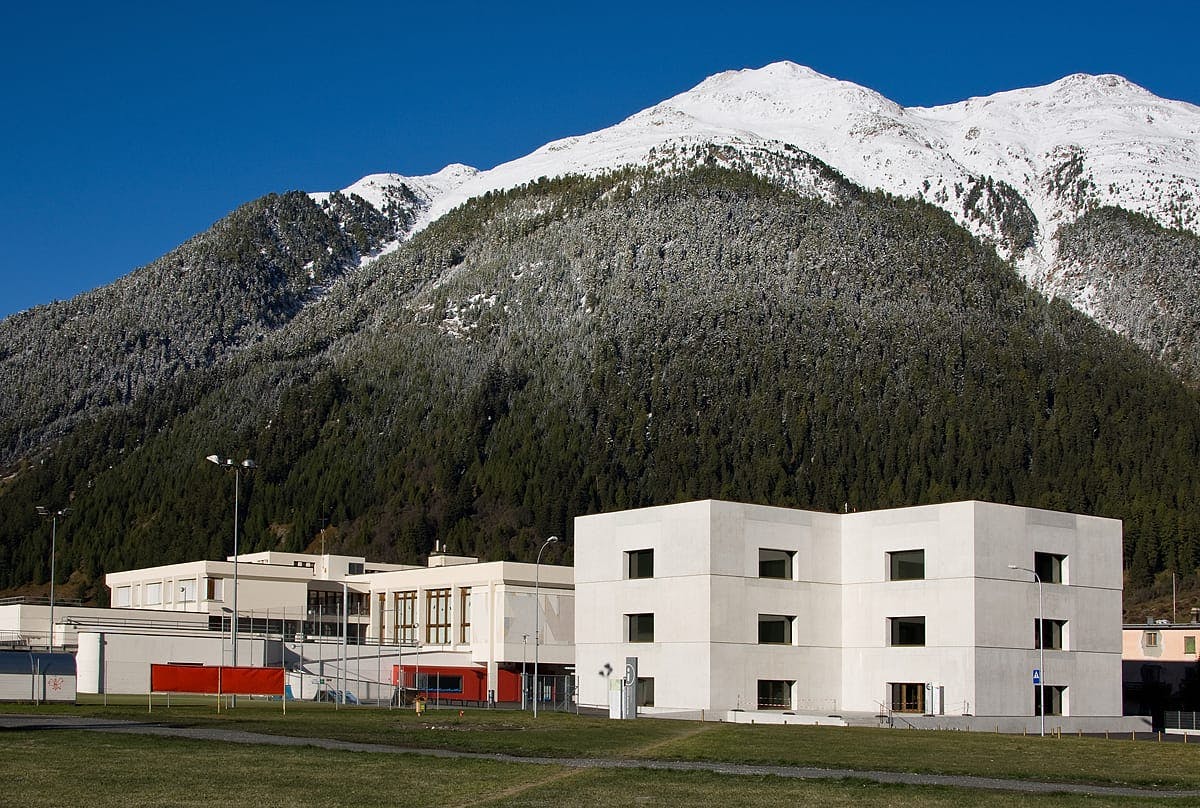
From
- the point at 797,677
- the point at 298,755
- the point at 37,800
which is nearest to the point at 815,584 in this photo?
the point at 797,677

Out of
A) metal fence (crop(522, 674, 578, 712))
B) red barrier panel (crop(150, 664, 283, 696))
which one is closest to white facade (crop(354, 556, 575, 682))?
metal fence (crop(522, 674, 578, 712))

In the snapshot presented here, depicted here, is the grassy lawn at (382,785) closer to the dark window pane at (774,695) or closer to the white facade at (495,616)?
the dark window pane at (774,695)

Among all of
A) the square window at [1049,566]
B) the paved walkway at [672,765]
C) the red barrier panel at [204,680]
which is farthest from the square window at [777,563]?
the paved walkway at [672,765]

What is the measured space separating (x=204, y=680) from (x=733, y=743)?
87.9 feet

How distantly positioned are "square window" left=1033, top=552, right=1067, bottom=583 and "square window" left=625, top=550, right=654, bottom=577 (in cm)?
1858

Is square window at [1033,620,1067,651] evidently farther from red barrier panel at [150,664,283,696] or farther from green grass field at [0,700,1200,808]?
red barrier panel at [150,664,283,696]

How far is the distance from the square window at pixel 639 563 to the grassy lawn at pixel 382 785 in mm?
40073

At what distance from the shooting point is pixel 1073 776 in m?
34.4

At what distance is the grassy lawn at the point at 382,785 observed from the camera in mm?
25812

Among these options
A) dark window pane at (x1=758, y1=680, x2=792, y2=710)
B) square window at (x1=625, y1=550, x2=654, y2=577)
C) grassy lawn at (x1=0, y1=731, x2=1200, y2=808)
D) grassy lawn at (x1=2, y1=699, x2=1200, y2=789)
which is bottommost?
dark window pane at (x1=758, y1=680, x2=792, y2=710)

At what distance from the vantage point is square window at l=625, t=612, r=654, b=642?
73.6 meters

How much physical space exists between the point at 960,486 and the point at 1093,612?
12523 cm

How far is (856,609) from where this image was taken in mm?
74375

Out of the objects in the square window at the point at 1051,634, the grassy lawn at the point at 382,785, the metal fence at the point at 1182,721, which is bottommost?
the metal fence at the point at 1182,721
